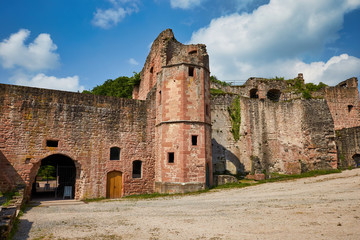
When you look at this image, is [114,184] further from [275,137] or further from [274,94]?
[274,94]

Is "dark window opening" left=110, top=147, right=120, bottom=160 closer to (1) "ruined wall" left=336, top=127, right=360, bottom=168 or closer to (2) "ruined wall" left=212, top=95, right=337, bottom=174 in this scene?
(2) "ruined wall" left=212, top=95, right=337, bottom=174

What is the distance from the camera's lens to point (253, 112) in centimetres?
2688

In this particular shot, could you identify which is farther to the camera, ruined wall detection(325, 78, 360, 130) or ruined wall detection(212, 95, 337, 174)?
ruined wall detection(325, 78, 360, 130)

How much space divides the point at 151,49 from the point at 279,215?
20.3 metres

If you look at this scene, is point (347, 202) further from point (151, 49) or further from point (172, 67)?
point (151, 49)

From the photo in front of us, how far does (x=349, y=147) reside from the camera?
2447cm

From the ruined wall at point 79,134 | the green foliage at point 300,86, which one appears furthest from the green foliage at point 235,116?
the ruined wall at point 79,134

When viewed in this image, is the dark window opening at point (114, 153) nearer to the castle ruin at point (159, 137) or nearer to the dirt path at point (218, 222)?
the castle ruin at point (159, 137)

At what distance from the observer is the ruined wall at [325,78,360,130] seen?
30.4 meters

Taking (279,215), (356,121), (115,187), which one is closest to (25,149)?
(115,187)

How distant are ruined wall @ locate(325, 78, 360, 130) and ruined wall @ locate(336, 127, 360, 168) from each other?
226 inches

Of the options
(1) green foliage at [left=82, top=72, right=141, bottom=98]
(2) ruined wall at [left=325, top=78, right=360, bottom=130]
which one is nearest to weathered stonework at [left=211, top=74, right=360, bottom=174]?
(2) ruined wall at [left=325, top=78, right=360, bottom=130]

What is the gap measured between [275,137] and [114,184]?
17166mm

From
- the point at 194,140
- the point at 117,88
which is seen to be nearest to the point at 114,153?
the point at 194,140
